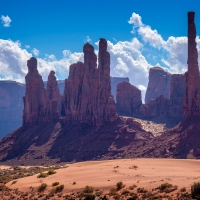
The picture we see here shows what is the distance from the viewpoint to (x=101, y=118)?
91.6m

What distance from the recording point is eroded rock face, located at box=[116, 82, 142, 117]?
361 ft

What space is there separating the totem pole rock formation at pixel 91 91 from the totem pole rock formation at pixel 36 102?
4810 mm

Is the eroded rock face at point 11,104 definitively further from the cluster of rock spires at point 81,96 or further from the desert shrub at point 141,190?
the desert shrub at point 141,190

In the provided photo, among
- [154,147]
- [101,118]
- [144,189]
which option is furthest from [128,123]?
[144,189]

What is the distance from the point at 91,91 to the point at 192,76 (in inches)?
1111

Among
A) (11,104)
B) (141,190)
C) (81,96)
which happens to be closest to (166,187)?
(141,190)

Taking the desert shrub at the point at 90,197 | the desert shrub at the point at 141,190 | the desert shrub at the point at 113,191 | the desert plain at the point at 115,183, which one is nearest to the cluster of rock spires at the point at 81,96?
the desert plain at the point at 115,183

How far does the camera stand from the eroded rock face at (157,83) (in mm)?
149250

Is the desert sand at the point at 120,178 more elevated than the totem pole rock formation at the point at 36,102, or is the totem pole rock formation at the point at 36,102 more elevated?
the totem pole rock formation at the point at 36,102

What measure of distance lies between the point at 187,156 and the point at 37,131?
152 feet

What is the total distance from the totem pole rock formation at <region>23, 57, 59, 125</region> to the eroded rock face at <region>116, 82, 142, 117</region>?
1733 cm

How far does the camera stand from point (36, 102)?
10656 centimetres

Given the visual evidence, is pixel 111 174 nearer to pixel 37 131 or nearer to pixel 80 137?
pixel 80 137

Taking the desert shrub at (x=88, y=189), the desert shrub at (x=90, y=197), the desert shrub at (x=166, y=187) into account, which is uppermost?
the desert shrub at (x=166, y=187)
